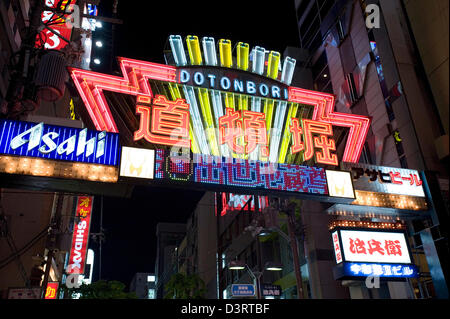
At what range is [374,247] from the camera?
13.5 m

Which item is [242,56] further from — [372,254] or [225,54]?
[372,254]

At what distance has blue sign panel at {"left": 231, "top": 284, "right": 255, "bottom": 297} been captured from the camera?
954 inches

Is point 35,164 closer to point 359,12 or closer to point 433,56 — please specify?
point 433,56

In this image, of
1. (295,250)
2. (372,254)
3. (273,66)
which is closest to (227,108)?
(273,66)

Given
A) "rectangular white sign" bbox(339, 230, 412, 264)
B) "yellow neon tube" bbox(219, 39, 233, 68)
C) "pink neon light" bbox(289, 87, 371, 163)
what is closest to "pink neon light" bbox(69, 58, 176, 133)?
"yellow neon tube" bbox(219, 39, 233, 68)

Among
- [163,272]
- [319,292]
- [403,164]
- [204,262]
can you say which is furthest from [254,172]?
[163,272]

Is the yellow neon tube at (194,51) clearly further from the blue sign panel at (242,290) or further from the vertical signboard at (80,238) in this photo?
the vertical signboard at (80,238)

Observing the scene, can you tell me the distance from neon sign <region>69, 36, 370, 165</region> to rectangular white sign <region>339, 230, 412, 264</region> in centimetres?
273

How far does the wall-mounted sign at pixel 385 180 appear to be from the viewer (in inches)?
485

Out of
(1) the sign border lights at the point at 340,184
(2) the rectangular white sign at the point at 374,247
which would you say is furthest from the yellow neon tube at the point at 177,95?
(2) the rectangular white sign at the point at 374,247

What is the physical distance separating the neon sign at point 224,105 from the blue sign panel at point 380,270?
3.64 metres

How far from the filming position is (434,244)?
11570 millimetres
